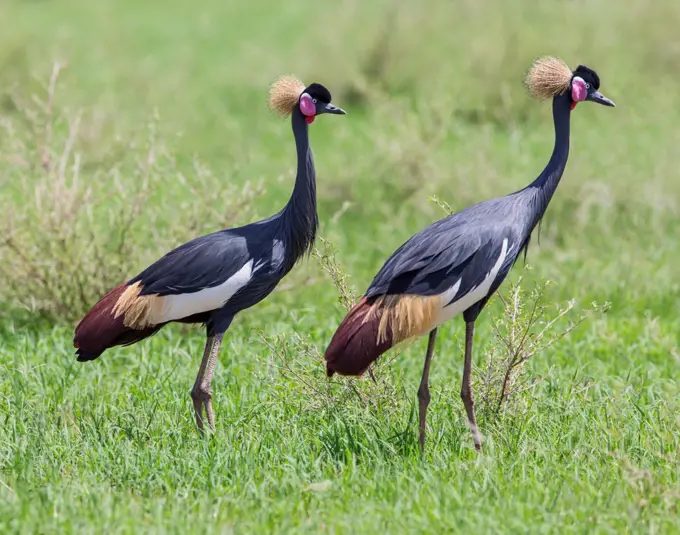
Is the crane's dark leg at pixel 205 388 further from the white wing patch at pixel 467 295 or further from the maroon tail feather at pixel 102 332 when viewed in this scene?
the white wing patch at pixel 467 295

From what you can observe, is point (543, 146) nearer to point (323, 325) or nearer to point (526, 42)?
point (526, 42)

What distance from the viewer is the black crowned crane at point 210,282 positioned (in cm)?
506

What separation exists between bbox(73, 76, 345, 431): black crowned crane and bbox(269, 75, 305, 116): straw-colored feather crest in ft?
0.17

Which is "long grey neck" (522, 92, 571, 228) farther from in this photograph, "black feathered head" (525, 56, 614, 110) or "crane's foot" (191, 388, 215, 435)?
"crane's foot" (191, 388, 215, 435)

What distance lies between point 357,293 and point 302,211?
2421 mm

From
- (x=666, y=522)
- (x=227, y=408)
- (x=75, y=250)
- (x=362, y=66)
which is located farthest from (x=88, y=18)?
(x=666, y=522)

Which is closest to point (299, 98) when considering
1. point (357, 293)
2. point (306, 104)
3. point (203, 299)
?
point (306, 104)

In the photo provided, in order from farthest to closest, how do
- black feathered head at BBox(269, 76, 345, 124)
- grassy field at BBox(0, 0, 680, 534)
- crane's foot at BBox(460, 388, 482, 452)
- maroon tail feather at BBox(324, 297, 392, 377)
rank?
black feathered head at BBox(269, 76, 345, 124), crane's foot at BBox(460, 388, 482, 452), maroon tail feather at BBox(324, 297, 392, 377), grassy field at BBox(0, 0, 680, 534)

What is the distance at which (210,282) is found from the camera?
5.05 metres

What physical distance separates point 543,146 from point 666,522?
756 cm

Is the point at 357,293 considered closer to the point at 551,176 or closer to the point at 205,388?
the point at 205,388

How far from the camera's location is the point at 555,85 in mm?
5051

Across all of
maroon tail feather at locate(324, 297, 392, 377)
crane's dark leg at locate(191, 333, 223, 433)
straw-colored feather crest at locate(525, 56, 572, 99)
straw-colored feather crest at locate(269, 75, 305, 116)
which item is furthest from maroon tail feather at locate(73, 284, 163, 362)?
straw-colored feather crest at locate(525, 56, 572, 99)

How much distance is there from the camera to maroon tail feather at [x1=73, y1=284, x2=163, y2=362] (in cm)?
507
